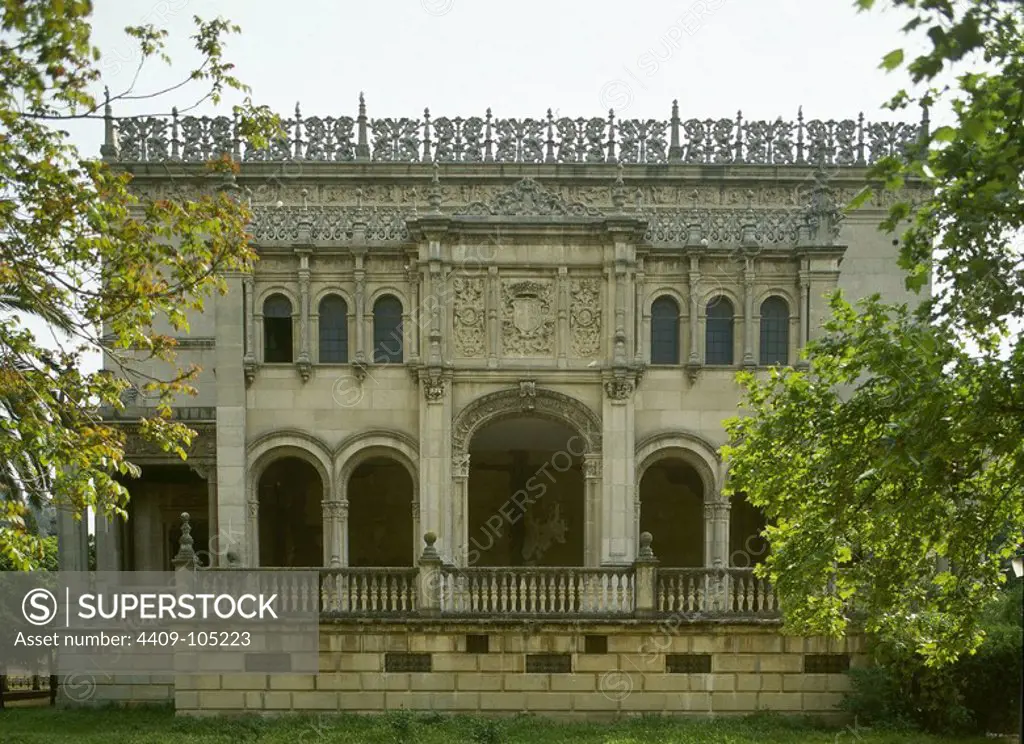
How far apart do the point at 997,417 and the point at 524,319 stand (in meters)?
→ 11.2

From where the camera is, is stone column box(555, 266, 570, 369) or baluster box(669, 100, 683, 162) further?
baluster box(669, 100, 683, 162)

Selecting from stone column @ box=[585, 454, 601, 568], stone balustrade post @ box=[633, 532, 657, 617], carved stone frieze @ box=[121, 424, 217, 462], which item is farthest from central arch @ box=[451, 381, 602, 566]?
carved stone frieze @ box=[121, 424, 217, 462]

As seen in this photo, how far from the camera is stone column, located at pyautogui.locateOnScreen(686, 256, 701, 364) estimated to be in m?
21.9

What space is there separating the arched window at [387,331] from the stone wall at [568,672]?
577 cm

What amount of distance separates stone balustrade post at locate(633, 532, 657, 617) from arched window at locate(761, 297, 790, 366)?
543 centimetres

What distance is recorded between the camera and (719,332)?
2234 centimetres

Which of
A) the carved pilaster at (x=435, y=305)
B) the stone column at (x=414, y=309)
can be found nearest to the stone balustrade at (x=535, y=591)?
the carved pilaster at (x=435, y=305)

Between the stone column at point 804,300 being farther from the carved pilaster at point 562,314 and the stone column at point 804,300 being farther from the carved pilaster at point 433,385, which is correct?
the carved pilaster at point 433,385

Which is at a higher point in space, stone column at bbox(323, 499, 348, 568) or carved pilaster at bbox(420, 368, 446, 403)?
carved pilaster at bbox(420, 368, 446, 403)

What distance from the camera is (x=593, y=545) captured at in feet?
69.9

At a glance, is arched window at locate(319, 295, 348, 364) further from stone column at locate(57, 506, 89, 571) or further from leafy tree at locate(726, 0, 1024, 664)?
leafy tree at locate(726, 0, 1024, 664)

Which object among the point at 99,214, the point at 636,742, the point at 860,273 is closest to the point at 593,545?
the point at 636,742

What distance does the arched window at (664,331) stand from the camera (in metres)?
22.3

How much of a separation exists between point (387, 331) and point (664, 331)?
220 inches
